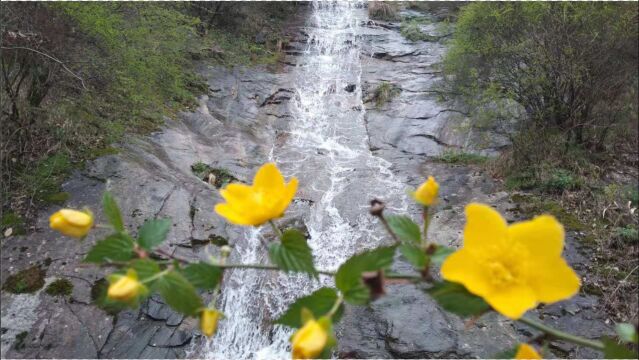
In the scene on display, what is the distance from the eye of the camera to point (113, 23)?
4891 millimetres

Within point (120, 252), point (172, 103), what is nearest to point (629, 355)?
point (120, 252)

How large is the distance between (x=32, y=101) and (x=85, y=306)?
7.51 ft

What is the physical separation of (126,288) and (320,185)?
6437mm

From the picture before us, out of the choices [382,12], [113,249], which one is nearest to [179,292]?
[113,249]

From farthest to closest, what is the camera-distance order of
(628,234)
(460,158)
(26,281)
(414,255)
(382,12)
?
1. (382,12)
2. (460,158)
3. (628,234)
4. (26,281)
5. (414,255)

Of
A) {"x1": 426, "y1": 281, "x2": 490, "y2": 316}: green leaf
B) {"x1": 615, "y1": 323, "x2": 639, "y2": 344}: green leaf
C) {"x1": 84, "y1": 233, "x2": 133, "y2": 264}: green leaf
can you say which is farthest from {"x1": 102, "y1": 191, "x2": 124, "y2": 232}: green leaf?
{"x1": 615, "y1": 323, "x2": 639, "y2": 344}: green leaf

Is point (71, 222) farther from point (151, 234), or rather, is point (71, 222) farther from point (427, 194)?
point (427, 194)

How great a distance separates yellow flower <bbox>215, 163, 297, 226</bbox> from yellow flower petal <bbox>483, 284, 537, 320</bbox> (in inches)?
12.8

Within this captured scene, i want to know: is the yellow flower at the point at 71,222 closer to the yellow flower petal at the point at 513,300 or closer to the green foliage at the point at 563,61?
the yellow flower petal at the point at 513,300

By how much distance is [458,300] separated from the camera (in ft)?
1.79

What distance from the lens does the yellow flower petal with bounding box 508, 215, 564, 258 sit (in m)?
0.57

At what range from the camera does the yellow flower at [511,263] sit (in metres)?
0.53

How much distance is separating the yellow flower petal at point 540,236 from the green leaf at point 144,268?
52cm

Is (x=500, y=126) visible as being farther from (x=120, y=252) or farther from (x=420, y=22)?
(x=420, y=22)
